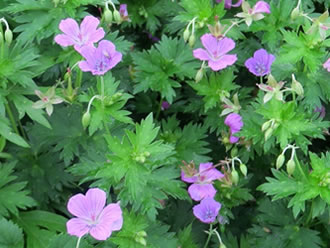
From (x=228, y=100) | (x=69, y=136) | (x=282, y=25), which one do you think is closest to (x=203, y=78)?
(x=228, y=100)

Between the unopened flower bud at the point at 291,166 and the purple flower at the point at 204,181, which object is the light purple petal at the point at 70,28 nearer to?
the purple flower at the point at 204,181

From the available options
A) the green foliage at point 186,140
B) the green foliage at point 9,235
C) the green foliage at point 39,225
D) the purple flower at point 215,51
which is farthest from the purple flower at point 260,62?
the green foliage at point 9,235

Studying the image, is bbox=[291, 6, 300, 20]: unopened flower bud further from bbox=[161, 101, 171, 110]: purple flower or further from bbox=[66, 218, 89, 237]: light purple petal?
bbox=[66, 218, 89, 237]: light purple petal

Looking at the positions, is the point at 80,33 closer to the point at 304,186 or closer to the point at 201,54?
the point at 201,54

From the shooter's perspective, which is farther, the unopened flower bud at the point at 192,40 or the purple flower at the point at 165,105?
the purple flower at the point at 165,105

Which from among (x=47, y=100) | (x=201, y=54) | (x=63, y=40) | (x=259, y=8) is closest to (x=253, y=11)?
(x=259, y=8)
